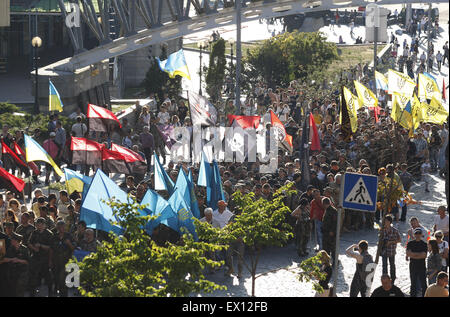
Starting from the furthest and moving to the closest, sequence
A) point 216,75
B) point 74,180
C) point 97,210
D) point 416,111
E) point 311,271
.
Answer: point 216,75 < point 416,111 < point 74,180 < point 97,210 < point 311,271

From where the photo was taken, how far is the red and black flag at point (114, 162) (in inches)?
871

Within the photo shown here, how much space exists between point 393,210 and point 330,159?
3.06m

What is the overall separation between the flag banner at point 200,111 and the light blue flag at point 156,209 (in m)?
7.63

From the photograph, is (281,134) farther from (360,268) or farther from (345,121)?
(360,268)

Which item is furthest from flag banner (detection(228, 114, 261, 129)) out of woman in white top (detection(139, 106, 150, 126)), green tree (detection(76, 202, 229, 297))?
green tree (detection(76, 202, 229, 297))

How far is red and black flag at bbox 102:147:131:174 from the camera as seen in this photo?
2213 cm

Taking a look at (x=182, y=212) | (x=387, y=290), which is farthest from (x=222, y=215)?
(x=387, y=290)

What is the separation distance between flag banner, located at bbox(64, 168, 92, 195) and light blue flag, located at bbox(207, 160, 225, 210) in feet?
7.27

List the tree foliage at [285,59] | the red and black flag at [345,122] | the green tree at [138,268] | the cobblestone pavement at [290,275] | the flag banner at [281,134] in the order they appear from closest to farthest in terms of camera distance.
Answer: the green tree at [138,268] → the cobblestone pavement at [290,275] → the red and black flag at [345,122] → the flag banner at [281,134] → the tree foliage at [285,59]

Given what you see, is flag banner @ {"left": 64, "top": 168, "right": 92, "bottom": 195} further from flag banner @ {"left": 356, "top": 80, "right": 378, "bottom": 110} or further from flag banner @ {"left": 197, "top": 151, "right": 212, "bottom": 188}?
flag banner @ {"left": 356, "top": 80, "right": 378, "bottom": 110}

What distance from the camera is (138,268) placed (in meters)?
14.0

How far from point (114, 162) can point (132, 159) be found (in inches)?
15.2

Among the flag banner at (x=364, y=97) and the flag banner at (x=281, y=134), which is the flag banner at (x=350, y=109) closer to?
the flag banner at (x=281, y=134)

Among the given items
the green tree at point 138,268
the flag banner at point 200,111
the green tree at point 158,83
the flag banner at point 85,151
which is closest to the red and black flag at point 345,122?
the flag banner at point 200,111
